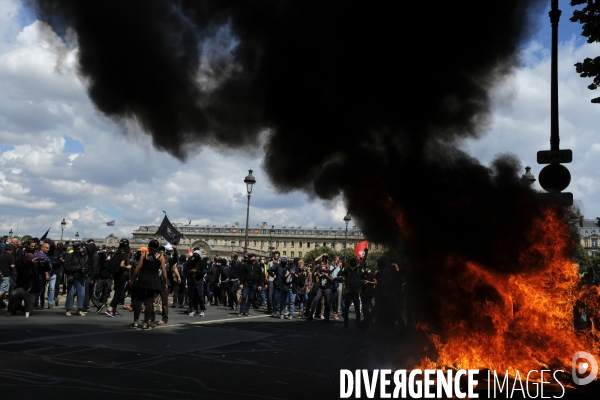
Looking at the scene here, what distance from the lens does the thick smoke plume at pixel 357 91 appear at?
845 cm

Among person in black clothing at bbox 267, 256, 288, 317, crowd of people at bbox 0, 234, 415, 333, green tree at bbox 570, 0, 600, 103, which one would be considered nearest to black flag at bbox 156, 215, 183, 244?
crowd of people at bbox 0, 234, 415, 333

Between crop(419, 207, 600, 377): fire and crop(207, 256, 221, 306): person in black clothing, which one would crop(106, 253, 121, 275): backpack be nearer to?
crop(207, 256, 221, 306): person in black clothing

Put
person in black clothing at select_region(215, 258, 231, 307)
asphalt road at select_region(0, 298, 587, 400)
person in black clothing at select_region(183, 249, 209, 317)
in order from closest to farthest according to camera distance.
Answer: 1. asphalt road at select_region(0, 298, 587, 400)
2. person in black clothing at select_region(183, 249, 209, 317)
3. person in black clothing at select_region(215, 258, 231, 307)

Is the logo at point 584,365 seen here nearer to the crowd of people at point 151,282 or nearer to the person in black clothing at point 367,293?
the crowd of people at point 151,282

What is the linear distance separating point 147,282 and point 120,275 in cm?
386

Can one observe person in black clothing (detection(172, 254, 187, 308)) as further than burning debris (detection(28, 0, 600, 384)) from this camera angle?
Yes

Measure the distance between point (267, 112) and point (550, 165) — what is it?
4.89m

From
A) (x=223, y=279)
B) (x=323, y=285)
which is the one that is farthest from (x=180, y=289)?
(x=323, y=285)

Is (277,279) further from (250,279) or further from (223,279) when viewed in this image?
(223,279)

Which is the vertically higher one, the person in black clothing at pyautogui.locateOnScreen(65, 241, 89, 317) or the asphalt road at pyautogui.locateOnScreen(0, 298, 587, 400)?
the person in black clothing at pyautogui.locateOnScreen(65, 241, 89, 317)

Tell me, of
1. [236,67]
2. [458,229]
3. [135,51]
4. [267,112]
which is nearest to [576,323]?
[458,229]

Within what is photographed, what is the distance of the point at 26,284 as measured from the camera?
12789mm

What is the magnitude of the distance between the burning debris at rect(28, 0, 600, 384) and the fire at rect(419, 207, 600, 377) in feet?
0.06

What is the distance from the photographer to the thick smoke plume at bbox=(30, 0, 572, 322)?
27.7ft
